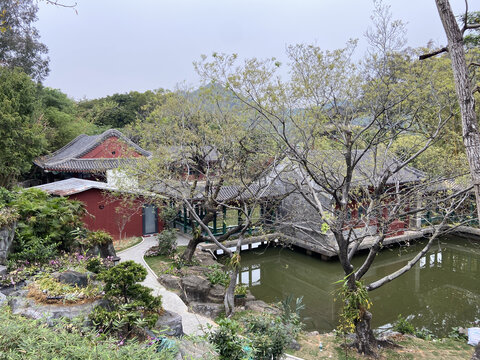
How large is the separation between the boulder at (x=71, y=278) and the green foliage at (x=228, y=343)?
3032 mm

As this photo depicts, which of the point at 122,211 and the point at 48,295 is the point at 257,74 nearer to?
the point at 48,295

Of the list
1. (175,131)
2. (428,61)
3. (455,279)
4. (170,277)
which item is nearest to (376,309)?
(455,279)

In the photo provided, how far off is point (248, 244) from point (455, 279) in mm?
7026

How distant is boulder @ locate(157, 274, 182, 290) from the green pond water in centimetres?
268

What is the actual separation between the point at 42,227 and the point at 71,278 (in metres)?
1.83

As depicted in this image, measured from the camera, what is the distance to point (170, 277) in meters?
8.52

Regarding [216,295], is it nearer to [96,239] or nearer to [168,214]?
[96,239]

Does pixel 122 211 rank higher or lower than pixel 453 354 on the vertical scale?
higher

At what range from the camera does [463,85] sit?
310 centimetres

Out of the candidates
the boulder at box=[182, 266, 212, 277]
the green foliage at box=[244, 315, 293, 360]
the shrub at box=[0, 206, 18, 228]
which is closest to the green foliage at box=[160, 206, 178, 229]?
the boulder at box=[182, 266, 212, 277]

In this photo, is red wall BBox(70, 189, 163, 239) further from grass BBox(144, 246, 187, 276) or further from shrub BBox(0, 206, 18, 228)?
shrub BBox(0, 206, 18, 228)

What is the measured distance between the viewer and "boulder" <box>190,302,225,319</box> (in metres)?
7.11

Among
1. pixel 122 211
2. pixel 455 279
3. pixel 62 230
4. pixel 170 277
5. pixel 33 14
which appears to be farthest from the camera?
pixel 33 14

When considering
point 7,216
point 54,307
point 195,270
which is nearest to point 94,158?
point 195,270
